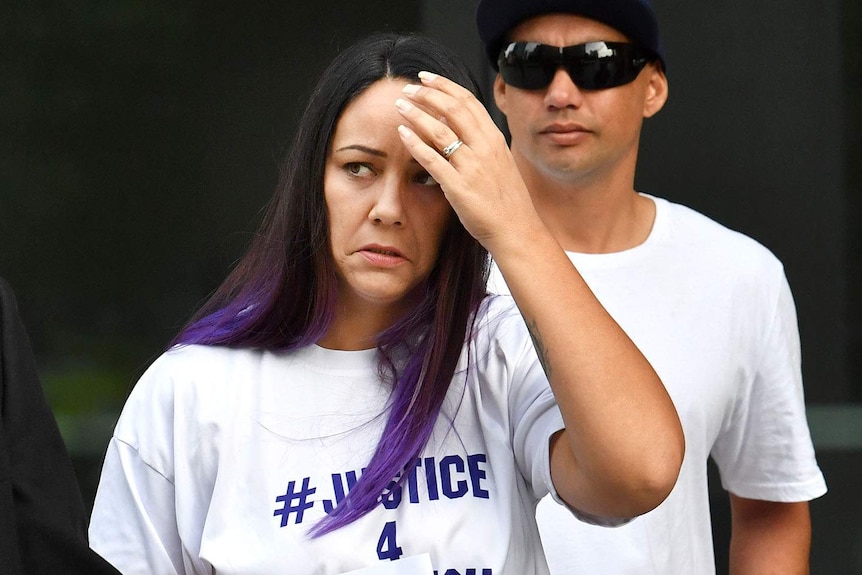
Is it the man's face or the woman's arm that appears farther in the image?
the man's face

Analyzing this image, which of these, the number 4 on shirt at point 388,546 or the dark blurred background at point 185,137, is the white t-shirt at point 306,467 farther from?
the dark blurred background at point 185,137

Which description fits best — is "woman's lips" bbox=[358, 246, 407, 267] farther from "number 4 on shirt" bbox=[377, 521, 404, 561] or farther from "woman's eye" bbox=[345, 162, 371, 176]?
"number 4 on shirt" bbox=[377, 521, 404, 561]

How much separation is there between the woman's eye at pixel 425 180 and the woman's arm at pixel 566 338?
0.13 meters

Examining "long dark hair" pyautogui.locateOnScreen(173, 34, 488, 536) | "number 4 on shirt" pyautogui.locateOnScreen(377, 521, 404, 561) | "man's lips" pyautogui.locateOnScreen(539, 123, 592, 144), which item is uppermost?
"man's lips" pyautogui.locateOnScreen(539, 123, 592, 144)

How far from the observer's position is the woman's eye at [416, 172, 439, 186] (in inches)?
75.7

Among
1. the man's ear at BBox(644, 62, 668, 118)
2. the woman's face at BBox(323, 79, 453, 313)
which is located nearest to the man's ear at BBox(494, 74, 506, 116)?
the man's ear at BBox(644, 62, 668, 118)

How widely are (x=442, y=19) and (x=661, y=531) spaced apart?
1801mm

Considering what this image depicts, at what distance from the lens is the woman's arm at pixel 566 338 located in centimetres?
173

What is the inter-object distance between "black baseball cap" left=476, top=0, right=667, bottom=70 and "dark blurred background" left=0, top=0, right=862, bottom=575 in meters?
0.89

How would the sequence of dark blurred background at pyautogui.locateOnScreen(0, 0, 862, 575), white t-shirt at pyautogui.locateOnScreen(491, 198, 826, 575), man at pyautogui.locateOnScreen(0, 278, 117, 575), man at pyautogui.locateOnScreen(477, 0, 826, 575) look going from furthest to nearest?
dark blurred background at pyautogui.locateOnScreen(0, 0, 862, 575)
man at pyautogui.locateOnScreen(477, 0, 826, 575)
white t-shirt at pyautogui.locateOnScreen(491, 198, 826, 575)
man at pyautogui.locateOnScreen(0, 278, 117, 575)

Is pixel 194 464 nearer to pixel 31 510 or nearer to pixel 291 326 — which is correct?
pixel 291 326

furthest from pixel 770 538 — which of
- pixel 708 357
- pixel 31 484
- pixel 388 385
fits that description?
pixel 31 484

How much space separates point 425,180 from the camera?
6.33 feet

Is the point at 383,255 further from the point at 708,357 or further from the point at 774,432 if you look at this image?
the point at 774,432
